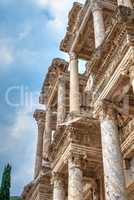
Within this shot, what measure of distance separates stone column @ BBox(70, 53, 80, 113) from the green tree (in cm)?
2118

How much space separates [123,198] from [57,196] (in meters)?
6.15

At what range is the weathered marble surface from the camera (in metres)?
11.8

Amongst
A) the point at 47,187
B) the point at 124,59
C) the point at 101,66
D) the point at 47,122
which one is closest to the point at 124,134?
the point at 101,66

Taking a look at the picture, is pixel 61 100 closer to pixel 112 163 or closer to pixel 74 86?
pixel 74 86

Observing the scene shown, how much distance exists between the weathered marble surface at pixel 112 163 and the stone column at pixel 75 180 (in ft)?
7.80

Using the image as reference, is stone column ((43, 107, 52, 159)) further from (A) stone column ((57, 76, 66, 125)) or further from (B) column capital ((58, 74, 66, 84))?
(B) column capital ((58, 74, 66, 84))

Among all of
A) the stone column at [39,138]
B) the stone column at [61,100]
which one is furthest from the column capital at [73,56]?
the stone column at [39,138]

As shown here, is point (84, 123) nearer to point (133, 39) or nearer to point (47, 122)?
point (133, 39)

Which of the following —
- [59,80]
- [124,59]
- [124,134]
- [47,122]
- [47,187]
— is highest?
[59,80]

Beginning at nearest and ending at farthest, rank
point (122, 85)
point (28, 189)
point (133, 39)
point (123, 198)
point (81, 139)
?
1. point (123, 198)
2. point (133, 39)
3. point (122, 85)
4. point (81, 139)
5. point (28, 189)

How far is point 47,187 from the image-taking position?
21.4 m

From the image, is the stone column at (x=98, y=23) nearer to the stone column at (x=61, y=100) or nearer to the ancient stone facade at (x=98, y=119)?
the ancient stone facade at (x=98, y=119)

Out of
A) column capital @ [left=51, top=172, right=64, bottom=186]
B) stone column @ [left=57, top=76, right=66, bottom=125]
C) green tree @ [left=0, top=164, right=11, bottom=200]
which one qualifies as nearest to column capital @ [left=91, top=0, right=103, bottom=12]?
stone column @ [left=57, top=76, right=66, bottom=125]

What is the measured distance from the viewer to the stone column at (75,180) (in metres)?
14.5
